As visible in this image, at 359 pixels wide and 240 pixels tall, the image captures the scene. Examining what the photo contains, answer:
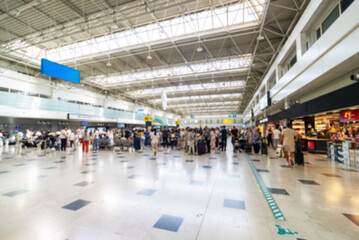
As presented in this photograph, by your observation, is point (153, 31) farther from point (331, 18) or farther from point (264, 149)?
point (264, 149)

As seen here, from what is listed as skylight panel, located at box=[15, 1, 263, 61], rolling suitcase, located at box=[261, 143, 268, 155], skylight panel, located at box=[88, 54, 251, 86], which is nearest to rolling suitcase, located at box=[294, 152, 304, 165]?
rolling suitcase, located at box=[261, 143, 268, 155]

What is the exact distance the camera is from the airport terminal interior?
2119mm

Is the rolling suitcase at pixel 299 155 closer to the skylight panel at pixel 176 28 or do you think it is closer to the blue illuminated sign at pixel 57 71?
the skylight panel at pixel 176 28

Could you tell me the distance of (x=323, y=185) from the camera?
357cm

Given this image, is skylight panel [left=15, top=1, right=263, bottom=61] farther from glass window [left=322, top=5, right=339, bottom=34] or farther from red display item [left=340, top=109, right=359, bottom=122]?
red display item [left=340, top=109, right=359, bottom=122]

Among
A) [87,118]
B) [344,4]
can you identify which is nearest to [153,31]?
[344,4]

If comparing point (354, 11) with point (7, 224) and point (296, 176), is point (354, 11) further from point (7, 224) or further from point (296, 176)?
point (7, 224)

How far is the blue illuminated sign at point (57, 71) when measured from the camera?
8742 mm

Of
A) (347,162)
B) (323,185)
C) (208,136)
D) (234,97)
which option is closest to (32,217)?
(323,185)

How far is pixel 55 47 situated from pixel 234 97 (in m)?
27.0

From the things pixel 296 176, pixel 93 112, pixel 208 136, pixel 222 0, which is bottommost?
pixel 296 176

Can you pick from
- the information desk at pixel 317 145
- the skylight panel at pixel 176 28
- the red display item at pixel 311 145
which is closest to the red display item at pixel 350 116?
the information desk at pixel 317 145

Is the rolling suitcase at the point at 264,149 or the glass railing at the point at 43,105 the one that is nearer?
the rolling suitcase at the point at 264,149

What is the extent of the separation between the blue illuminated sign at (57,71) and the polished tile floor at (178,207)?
685cm
